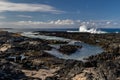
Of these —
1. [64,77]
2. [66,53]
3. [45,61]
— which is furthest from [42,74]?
[66,53]

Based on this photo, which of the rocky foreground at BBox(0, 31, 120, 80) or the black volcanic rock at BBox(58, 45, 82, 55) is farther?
the black volcanic rock at BBox(58, 45, 82, 55)

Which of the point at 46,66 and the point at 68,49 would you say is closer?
the point at 46,66

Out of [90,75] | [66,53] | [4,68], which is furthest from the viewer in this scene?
[66,53]

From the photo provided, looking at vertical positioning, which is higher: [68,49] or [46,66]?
[68,49]

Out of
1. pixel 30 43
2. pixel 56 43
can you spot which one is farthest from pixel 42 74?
pixel 56 43

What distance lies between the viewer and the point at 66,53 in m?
84.7

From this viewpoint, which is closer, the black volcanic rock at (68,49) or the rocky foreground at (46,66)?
the rocky foreground at (46,66)

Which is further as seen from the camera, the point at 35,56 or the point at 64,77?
the point at 35,56

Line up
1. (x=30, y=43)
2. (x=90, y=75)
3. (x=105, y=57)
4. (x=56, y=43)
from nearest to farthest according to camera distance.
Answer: (x=90, y=75)
(x=105, y=57)
(x=30, y=43)
(x=56, y=43)

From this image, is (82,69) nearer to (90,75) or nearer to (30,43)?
(90,75)

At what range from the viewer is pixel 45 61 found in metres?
67.5

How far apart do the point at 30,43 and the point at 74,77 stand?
46269mm

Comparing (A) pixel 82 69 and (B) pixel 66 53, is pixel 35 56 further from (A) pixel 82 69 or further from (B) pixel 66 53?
(A) pixel 82 69

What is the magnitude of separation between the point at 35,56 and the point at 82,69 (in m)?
25.1
